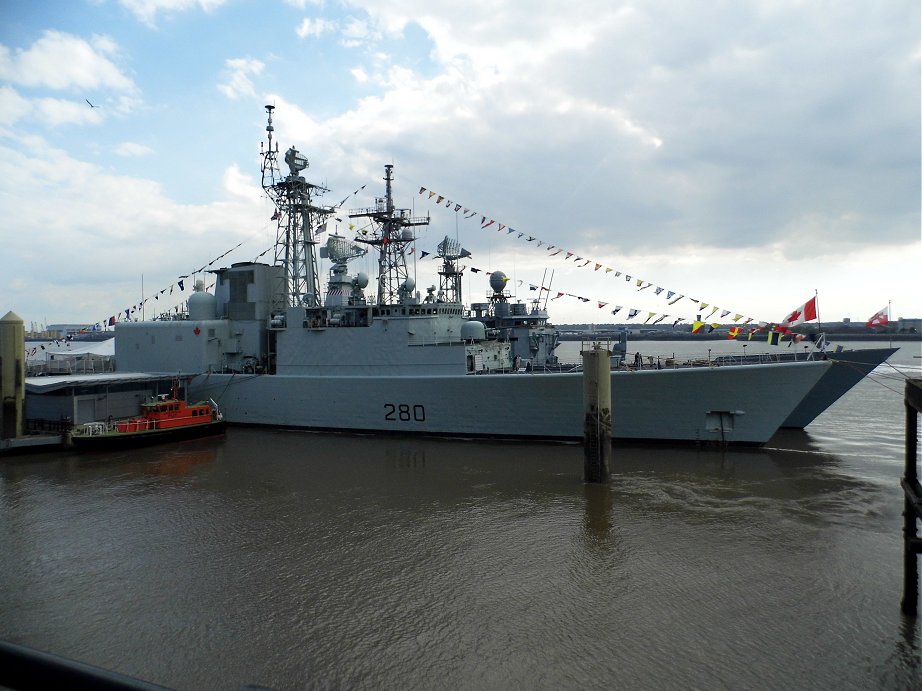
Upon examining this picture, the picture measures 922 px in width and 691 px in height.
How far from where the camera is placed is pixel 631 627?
26.0ft

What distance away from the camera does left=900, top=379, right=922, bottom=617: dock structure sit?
6843 millimetres

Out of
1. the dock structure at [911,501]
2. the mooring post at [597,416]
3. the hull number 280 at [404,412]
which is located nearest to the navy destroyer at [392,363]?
the hull number 280 at [404,412]

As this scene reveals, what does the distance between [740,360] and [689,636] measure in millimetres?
12187

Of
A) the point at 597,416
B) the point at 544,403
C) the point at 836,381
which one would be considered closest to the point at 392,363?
the point at 544,403

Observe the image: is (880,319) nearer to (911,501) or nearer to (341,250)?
(911,501)

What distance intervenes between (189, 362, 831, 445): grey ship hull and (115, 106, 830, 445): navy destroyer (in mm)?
39

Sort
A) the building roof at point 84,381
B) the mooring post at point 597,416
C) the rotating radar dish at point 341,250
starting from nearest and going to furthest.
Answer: the mooring post at point 597,416, the building roof at point 84,381, the rotating radar dish at point 341,250

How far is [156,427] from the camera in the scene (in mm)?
19641

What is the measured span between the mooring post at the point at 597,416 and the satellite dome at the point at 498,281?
1045 cm

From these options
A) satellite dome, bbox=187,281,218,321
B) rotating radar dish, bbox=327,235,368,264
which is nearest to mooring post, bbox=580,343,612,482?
rotating radar dish, bbox=327,235,368,264

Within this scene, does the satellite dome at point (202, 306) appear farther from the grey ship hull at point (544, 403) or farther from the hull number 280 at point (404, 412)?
the hull number 280 at point (404, 412)

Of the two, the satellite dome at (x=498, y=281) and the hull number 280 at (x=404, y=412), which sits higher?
the satellite dome at (x=498, y=281)

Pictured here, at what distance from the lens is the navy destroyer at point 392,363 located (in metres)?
17.3

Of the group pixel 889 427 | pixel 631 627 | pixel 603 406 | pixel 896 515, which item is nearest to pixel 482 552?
pixel 631 627
